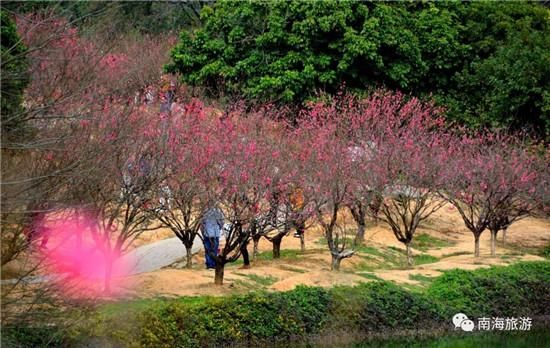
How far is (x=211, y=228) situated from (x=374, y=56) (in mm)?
11219

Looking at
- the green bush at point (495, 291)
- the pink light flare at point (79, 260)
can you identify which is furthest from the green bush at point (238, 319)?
the green bush at point (495, 291)

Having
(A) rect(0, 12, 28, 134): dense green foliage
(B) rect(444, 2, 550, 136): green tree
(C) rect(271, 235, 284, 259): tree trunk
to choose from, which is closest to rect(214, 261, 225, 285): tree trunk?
(C) rect(271, 235, 284, 259): tree trunk

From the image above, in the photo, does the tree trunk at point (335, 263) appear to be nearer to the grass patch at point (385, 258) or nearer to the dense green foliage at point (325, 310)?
the grass patch at point (385, 258)

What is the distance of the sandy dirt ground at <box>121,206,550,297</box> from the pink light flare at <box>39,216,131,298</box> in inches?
18.9

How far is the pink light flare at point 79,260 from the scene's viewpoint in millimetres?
10945

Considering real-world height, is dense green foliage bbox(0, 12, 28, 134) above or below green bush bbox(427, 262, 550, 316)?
above

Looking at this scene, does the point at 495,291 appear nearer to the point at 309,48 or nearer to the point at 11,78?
the point at 11,78

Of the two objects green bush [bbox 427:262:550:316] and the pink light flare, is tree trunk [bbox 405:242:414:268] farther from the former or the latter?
the pink light flare

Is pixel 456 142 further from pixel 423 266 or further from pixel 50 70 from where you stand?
pixel 50 70

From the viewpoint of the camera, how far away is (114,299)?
1263cm

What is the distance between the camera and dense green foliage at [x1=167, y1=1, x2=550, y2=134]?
Result: 25.2 meters

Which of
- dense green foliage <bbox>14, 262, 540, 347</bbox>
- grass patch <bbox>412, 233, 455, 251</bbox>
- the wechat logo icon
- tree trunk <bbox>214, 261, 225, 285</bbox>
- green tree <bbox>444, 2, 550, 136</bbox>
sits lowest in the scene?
the wechat logo icon

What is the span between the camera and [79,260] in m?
13.1

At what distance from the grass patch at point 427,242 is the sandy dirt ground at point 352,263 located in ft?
0.24
